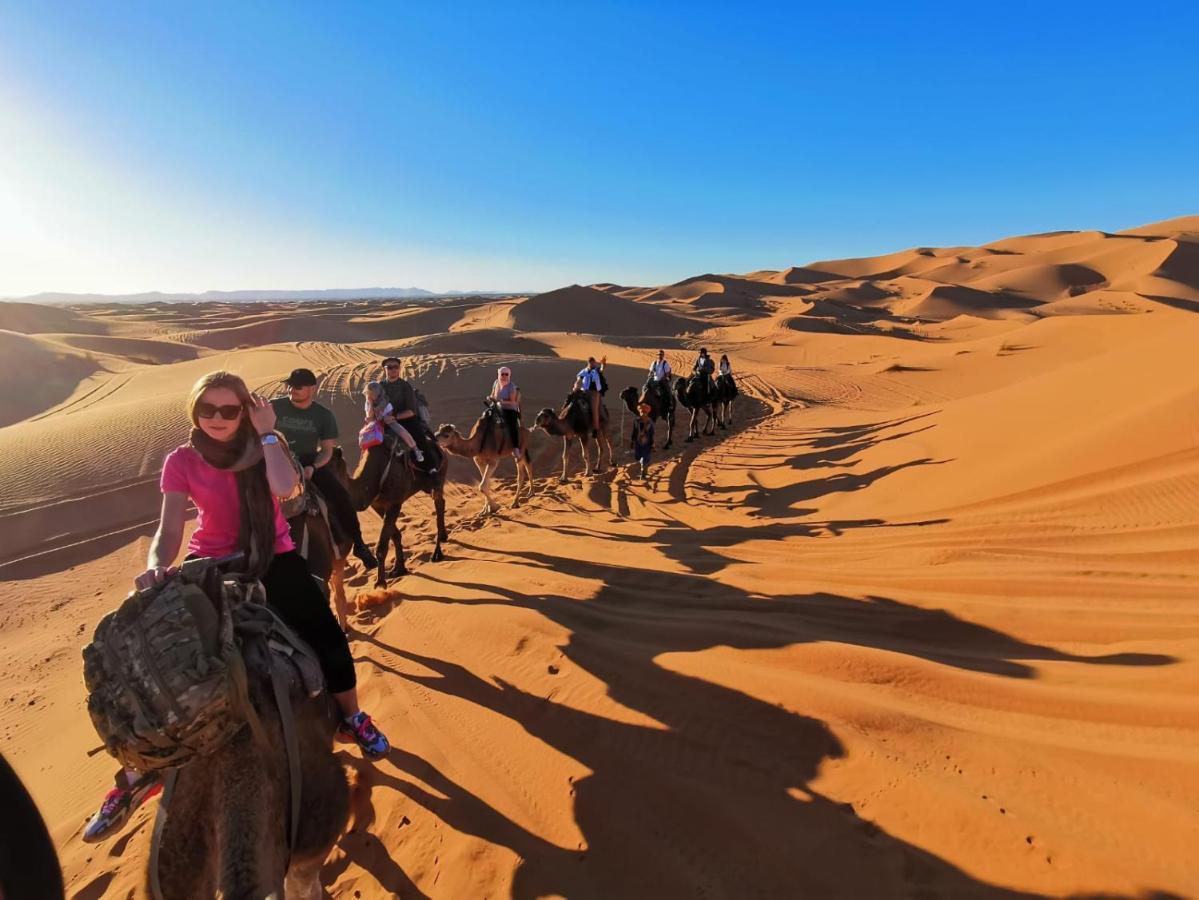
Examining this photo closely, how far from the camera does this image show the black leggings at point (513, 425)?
1070 cm

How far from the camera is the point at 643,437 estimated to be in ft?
43.2

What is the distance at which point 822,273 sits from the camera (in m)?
98.6

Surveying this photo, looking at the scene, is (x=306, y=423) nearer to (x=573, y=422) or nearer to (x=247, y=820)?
(x=247, y=820)

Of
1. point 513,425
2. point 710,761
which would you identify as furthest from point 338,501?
point 513,425

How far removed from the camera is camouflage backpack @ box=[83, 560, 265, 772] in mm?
1906

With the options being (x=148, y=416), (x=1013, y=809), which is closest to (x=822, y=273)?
(x=148, y=416)

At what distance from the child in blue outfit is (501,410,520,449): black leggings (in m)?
3.01

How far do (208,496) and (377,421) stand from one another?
15.8 feet

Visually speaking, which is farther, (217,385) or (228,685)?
(217,385)

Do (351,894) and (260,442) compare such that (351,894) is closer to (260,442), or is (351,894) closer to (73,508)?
(260,442)

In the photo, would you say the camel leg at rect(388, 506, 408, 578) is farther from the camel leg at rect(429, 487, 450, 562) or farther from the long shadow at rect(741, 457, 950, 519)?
the long shadow at rect(741, 457, 950, 519)

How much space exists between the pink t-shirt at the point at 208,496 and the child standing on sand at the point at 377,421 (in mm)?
4417

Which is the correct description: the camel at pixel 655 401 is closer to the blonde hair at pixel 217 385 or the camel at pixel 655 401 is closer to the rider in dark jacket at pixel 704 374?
the rider in dark jacket at pixel 704 374

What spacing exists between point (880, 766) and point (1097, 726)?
1148 mm
